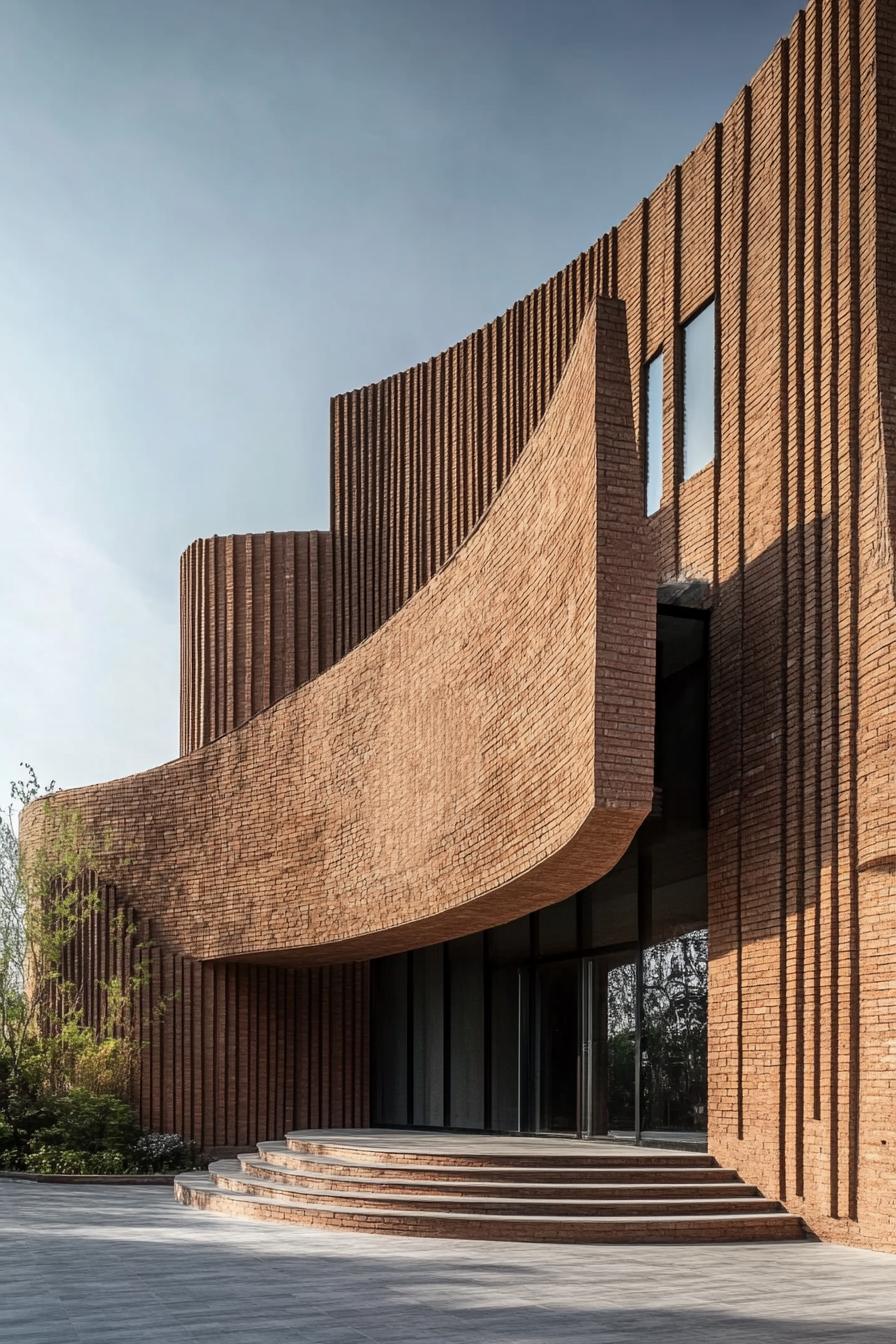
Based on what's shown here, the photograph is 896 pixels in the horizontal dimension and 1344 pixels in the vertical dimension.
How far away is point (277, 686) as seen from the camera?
80.5ft

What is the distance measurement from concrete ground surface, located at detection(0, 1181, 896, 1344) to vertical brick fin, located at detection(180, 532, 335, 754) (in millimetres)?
13186

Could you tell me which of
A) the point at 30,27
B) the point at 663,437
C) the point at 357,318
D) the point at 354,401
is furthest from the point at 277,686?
the point at 30,27

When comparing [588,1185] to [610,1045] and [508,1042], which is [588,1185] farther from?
[508,1042]

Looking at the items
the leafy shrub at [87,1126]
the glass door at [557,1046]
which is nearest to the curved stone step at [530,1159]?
the glass door at [557,1046]

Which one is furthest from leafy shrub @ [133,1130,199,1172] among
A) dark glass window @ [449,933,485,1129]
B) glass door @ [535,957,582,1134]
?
glass door @ [535,957,582,1134]

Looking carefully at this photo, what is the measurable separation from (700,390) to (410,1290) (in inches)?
372

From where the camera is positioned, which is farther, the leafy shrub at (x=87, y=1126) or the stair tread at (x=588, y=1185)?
the leafy shrub at (x=87, y=1126)

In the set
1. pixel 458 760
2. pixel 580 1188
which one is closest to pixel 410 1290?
pixel 580 1188

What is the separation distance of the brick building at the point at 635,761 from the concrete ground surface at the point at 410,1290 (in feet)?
5.75

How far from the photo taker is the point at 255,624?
81.7 ft

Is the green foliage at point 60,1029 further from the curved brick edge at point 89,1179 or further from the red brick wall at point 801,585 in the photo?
the red brick wall at point 801,585

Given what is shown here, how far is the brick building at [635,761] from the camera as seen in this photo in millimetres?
11234

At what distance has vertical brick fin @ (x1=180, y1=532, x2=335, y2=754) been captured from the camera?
967 inches

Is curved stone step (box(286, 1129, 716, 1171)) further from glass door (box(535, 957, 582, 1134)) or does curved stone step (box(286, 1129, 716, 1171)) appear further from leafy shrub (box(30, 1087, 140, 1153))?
leafy shrub (box(30, 1087, 140, 1153))
